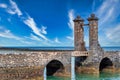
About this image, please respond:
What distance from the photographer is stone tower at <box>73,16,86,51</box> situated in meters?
49.2

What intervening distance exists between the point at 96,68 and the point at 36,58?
14.6 m

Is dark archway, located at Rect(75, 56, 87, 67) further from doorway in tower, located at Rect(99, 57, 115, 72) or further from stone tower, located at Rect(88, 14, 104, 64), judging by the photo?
doorway in tower, located at Rect(99, 57, 115, 72)

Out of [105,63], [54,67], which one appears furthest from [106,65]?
[54,67]

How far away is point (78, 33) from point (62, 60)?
12.0 metres

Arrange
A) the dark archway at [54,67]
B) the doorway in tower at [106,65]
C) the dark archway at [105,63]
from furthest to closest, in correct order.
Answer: the dark archway at [105,63], the doorway in tower at [106,65], the dark archway at [54,67]

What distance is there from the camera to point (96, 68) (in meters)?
45.7

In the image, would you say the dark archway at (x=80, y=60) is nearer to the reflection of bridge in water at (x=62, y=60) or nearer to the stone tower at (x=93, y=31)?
the reflection of bridge in water at (x=62, y=60)

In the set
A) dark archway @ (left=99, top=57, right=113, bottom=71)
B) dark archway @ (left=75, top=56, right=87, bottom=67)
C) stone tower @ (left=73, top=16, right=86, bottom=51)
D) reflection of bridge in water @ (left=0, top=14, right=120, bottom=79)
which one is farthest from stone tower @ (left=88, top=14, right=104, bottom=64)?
dark archway @ (left=99, top=57, right=113, bottom=71)

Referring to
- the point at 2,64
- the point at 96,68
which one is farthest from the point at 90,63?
the point at 2,64

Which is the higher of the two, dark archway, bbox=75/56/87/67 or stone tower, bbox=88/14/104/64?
stone tower, bbox=88/14/104/64

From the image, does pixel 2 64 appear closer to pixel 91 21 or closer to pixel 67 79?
pixel 67 79

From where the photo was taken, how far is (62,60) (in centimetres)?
3881

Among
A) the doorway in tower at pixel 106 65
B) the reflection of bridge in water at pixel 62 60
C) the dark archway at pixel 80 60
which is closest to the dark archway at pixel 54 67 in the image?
the reflection of bridge in water at pixel 62 60

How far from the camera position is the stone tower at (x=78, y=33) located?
161 feet
